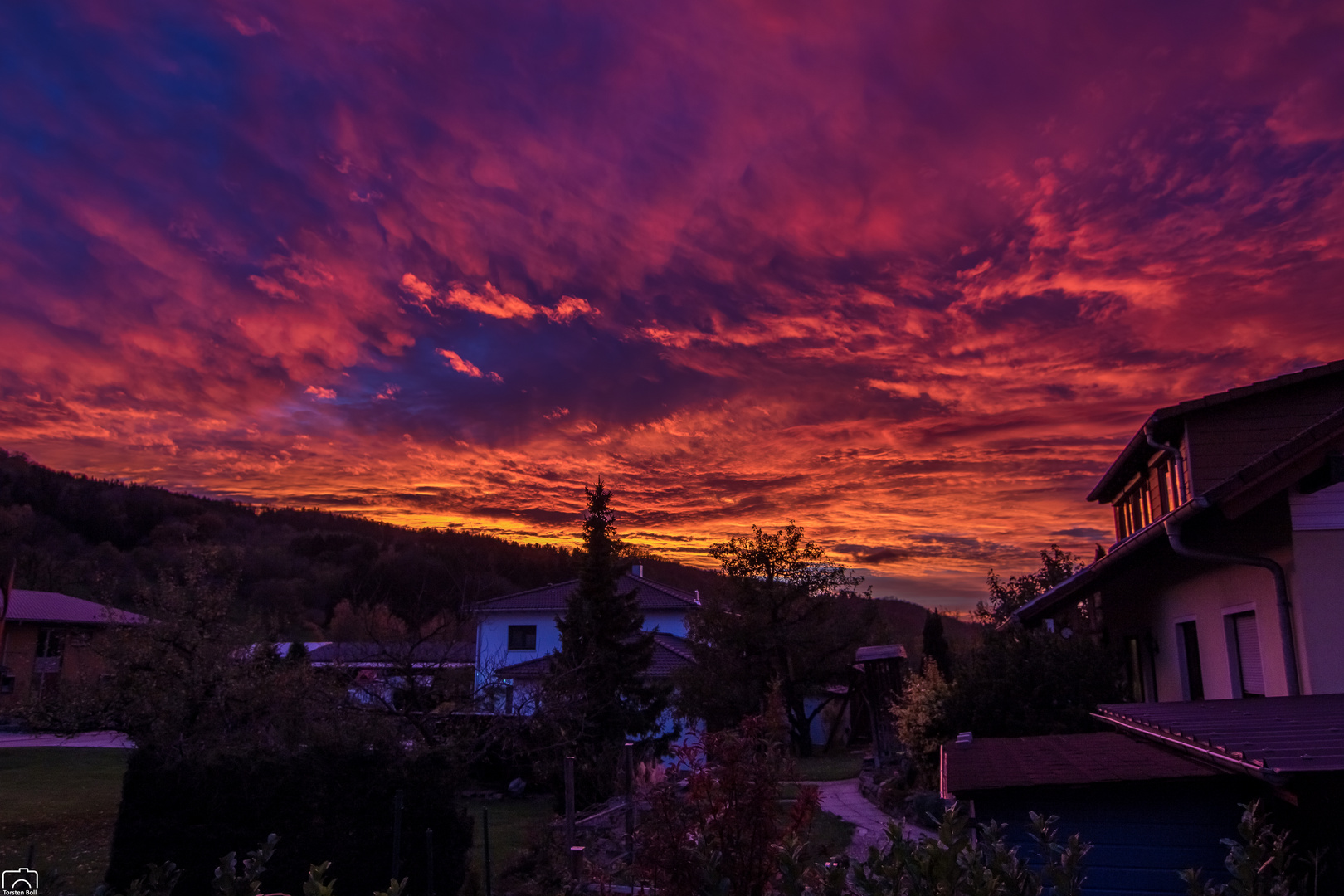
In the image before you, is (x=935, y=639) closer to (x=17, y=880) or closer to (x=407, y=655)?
(x=407, y=655)

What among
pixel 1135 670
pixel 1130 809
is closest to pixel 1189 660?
pixel 1135 670

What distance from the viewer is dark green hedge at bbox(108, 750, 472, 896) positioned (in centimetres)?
1001

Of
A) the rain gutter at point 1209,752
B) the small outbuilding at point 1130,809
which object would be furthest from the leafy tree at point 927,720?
the small outbuilding at point 1130,809

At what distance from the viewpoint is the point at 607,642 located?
2533 centimetres

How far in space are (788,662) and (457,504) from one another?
15293mm

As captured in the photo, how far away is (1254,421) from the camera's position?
521 inches

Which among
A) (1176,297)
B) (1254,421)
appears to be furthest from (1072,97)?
(1254,421)

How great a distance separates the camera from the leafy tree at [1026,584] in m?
32.8

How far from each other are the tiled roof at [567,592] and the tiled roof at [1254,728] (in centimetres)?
3501

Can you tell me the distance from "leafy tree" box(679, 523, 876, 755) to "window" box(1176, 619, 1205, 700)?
1939 centimetres

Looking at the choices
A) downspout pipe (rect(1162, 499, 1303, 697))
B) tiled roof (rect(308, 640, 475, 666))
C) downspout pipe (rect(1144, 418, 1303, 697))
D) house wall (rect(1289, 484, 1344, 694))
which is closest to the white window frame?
downspout pipe (rect(1144, 418, 1303, 697))

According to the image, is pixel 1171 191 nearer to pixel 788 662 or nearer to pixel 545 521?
pixel 545 521

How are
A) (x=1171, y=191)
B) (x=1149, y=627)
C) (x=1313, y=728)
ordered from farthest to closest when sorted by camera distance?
(x=1149, y=627) < (x=1171, y=191) < (x=1313, y=728)

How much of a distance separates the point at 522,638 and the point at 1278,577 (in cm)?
3982
